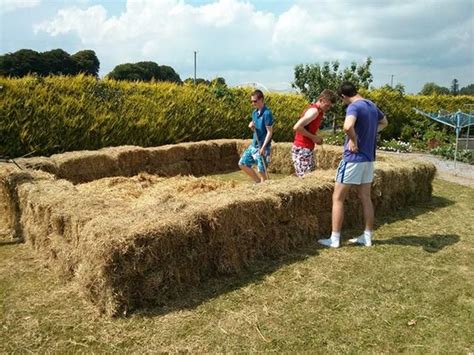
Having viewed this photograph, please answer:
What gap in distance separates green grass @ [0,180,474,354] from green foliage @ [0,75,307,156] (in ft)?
17.7

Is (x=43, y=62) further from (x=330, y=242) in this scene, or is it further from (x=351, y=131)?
(x=351, y=131)

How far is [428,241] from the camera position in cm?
576

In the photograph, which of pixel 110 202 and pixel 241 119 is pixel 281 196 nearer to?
pixel 110 202

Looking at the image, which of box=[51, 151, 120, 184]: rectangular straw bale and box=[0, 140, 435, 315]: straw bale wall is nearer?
box=[0, 140, 435, 315]: straw bale wall

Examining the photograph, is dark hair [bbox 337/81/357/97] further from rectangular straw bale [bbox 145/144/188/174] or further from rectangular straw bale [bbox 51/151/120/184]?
rectangular straw bale [bbox 145/144/188/174]

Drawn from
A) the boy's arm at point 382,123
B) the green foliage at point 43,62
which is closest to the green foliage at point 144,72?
the green foliage at point 43,62

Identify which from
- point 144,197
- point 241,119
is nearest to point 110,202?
point 144,197

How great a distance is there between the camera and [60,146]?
34.3 ft

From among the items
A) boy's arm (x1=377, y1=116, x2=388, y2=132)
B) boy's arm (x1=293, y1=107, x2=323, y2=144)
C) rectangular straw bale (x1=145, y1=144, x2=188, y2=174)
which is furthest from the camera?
rectangular straw bale (x1=145, y1=144, x2=188, y2=174)

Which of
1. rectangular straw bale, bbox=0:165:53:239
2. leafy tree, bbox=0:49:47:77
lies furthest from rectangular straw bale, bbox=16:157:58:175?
leafy tree, bbox=0:49:47:77

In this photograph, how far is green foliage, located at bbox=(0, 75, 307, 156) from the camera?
9875 mm

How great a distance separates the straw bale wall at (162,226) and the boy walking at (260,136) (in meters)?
1.28

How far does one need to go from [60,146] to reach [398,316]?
8.88m

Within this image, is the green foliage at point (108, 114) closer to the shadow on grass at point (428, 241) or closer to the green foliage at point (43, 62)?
the shadow on grass at point (428, 241)
